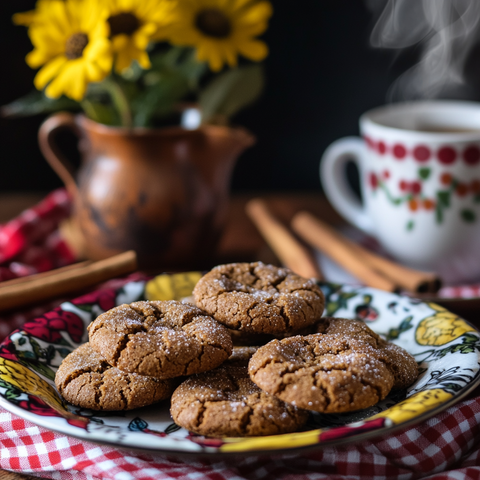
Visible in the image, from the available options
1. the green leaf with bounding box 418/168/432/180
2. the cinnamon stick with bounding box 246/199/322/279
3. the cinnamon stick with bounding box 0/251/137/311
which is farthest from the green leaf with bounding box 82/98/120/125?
the green leaf with bounding box 418/168/432/180

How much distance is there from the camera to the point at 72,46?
116 centimetres

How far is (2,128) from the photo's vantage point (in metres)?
2.08

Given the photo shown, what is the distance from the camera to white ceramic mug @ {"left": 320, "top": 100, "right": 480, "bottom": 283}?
1257 millimetres

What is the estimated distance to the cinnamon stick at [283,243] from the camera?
1.29 metres

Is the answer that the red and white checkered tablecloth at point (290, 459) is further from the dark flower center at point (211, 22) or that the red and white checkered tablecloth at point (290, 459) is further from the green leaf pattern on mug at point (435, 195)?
the dark flower center at point (211, 22)

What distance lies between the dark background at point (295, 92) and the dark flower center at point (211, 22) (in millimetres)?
786

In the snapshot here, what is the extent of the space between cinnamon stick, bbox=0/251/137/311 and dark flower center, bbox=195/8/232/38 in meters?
0.52

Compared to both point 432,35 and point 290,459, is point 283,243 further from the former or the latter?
point 432,35

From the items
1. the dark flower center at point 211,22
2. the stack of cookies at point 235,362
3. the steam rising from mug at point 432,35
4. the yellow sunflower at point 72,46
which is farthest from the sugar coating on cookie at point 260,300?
the steam rising from mug at point 432,35

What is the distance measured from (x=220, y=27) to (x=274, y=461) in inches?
36.6

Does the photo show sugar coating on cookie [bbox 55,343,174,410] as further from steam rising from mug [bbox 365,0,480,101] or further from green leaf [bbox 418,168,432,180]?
steam rising from mug [bbox 365,0,480,101]

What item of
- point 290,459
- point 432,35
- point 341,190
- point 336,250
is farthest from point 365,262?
point 432,35

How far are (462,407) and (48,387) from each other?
55cm

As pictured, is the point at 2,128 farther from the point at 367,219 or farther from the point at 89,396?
the point at 89,396
